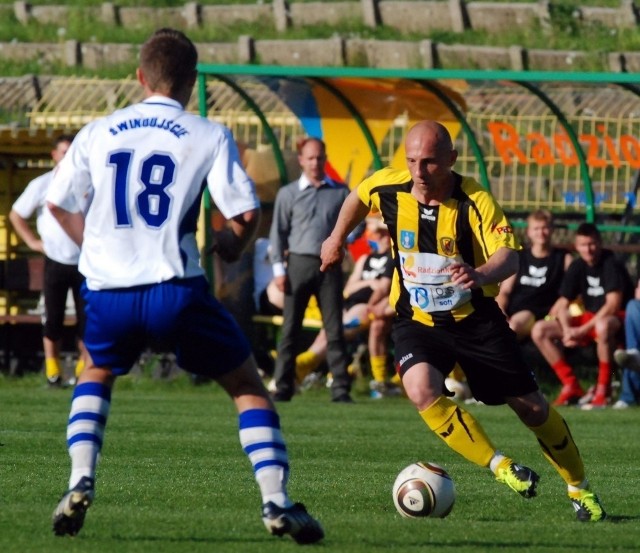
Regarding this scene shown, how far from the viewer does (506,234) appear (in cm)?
723

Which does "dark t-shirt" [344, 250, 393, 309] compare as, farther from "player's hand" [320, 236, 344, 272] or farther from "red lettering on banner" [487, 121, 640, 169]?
"player's hand" [320, 236, 344, 272]

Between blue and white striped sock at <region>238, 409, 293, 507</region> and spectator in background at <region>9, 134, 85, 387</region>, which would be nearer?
blue and white striped sock at <region>238, 409, 293, 507</region>

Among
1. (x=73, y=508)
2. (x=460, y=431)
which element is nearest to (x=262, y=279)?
(x=460, y=431)

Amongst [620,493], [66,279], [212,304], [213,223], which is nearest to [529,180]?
[213,223]

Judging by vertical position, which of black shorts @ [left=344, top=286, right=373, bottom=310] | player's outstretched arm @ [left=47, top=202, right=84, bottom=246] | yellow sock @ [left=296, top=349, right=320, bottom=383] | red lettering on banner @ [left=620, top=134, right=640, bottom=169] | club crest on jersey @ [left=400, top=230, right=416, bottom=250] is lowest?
yellow sock @ [left=296, top=349, right=320, bottom=383]

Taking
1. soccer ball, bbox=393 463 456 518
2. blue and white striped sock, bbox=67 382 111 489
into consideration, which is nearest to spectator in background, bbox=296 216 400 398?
soccer ball, bbox=393 463 456 518

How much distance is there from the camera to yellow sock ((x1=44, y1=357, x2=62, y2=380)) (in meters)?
14.7

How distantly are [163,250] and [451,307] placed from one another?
6.37 ft

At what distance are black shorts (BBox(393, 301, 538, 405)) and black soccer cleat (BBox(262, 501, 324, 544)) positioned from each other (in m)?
1.62

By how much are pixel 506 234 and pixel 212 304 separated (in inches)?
67.9

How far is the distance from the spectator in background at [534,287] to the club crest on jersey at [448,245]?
286 inches

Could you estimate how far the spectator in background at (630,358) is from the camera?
13.8 meters

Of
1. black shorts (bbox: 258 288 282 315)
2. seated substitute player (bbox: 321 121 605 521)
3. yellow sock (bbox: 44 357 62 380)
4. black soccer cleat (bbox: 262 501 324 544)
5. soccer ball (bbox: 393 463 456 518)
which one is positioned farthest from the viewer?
black shorts (bbox: 258 288 282 315)

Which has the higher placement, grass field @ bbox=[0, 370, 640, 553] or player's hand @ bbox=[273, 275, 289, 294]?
grass field @ bbox=[0, 370, 640, 553]
